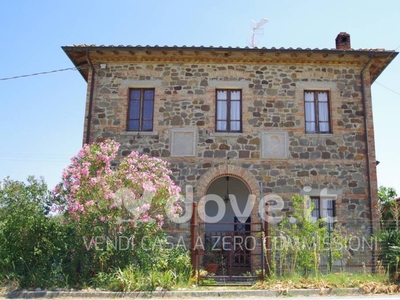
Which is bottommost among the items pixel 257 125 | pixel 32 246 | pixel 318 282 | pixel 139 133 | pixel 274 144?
pixel 318 282

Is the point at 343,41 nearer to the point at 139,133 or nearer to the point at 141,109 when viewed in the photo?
the point at 141,109

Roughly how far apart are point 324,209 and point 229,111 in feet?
13.9

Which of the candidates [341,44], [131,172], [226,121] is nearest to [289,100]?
[226,121]

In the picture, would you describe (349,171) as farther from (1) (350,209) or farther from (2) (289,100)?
(2) (289,100)

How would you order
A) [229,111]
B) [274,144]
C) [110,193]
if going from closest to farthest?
[110,193], [274,144], [229,111]

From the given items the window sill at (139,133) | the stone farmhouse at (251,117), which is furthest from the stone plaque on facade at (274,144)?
the window sill at (139,133)

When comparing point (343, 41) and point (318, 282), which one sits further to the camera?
point (343, 41)

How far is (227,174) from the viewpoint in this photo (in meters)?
13.1

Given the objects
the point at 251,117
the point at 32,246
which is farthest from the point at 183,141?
A: the point at 32,246

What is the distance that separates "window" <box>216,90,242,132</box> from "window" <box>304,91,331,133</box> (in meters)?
2.19

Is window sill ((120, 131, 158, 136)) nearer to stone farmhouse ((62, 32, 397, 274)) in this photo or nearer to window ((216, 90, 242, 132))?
stone farmhouse ((62, 32, 397, 274))

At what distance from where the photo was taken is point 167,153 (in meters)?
13.3

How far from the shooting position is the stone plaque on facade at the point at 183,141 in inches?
523

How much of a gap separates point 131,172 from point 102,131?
359 cm
